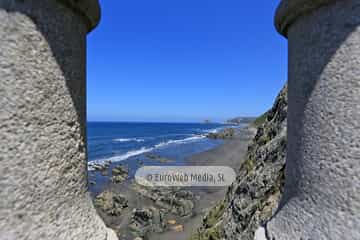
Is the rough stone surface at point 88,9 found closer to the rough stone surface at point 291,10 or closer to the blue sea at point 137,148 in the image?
the rough stone surface at point 291,10

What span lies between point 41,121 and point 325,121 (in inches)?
84.2

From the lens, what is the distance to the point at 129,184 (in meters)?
18.8

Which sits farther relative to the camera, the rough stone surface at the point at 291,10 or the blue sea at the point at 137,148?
the blue sea at the point at 137,148

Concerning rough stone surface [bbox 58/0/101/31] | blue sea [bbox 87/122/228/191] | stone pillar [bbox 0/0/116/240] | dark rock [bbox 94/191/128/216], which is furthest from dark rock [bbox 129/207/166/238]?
rough stone surface [bbox 58/0/101/31]

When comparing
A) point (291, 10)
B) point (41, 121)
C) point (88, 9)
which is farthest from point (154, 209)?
point (291, 10)

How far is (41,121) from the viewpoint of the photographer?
61.3 inches

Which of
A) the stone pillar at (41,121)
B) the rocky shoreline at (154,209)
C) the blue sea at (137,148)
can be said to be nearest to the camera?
the stone pillar at (41,121)

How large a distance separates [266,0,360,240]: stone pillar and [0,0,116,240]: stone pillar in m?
1.86

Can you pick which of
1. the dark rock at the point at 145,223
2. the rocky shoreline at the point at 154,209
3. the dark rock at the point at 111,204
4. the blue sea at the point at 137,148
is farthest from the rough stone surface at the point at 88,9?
the blue sea at the point at 137,148

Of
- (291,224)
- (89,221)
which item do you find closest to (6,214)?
(89,221)

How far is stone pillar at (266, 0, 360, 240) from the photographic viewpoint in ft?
5.39

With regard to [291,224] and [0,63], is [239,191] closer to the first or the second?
[291,224]

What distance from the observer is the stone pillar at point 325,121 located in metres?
1.64

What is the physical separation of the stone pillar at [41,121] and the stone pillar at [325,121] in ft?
6.11
